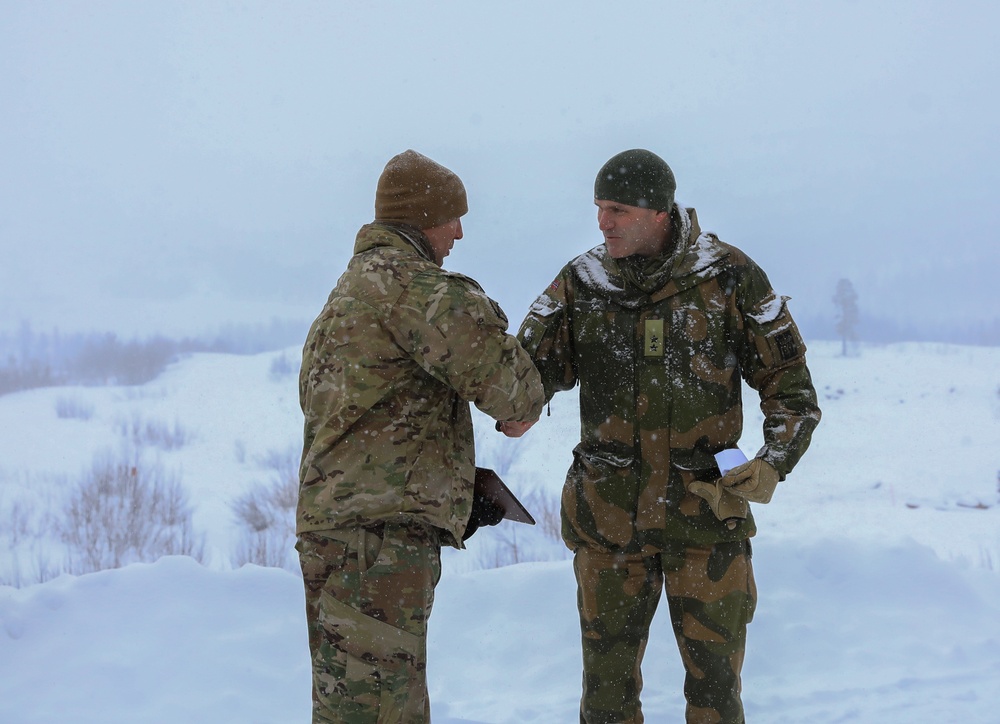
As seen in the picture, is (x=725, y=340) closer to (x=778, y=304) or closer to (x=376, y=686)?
(x=778, y=304)

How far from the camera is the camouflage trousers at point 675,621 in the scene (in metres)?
2.68

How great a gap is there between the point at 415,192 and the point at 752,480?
1.31 m

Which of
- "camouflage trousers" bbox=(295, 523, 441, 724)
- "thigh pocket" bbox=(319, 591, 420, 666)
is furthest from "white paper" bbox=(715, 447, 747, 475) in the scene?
"thigh pocket" bbox=(319, 591, 420, 666)

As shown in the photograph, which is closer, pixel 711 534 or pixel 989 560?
pixel 711 534

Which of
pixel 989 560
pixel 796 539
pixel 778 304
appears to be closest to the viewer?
pixel 778 304

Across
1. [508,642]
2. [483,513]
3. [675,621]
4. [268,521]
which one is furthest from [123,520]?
[675,621]

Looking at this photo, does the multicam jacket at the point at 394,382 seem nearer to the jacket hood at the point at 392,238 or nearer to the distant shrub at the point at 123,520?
the jacket hood at the point at 392,238

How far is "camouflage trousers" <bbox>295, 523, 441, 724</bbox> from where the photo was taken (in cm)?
228

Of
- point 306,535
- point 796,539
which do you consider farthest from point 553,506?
point 306,535

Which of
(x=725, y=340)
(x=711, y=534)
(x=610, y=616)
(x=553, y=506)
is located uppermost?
(x=725, y=340)

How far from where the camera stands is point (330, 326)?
7.68ft

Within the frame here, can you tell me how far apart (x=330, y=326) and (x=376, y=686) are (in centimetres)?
98

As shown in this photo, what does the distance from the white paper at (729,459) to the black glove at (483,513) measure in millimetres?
683

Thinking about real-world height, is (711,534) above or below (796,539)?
above
